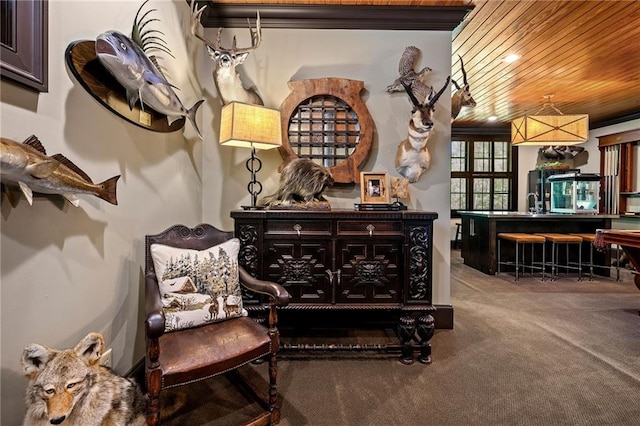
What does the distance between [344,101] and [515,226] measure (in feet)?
13.2

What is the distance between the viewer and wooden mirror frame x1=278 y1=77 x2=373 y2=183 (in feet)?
9.00

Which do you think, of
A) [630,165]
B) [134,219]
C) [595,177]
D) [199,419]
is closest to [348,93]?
[134,219]

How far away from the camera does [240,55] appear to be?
2.47 m

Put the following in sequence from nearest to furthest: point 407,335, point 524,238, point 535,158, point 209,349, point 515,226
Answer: point 209,349, point 407,335, point 524,238, point 515,226, point 535,158

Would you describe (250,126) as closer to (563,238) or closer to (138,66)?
(138,66)

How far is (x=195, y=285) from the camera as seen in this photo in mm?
1668

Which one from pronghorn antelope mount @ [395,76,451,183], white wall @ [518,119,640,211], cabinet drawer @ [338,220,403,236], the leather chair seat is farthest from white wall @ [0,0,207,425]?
white wall @ [518,119,640,211]

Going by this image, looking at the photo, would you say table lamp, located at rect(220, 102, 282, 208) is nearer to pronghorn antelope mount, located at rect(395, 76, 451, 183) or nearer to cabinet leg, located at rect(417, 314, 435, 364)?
pronghorn antelope mount, located at rect(395, 76, 451, 183)

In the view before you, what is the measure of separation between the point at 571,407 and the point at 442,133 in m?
2.06

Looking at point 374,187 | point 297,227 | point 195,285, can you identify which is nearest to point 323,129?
point 374,187

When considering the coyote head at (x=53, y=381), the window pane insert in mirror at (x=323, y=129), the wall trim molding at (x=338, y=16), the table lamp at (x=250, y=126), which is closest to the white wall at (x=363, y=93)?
the wall trim molding at (x=338, y=16)

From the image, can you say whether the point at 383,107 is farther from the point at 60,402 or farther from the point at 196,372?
the point at 60,402

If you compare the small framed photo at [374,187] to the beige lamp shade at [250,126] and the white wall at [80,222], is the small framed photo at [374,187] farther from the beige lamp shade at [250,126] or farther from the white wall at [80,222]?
the white wall at [80,222]

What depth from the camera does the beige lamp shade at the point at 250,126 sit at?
7.21 feet
